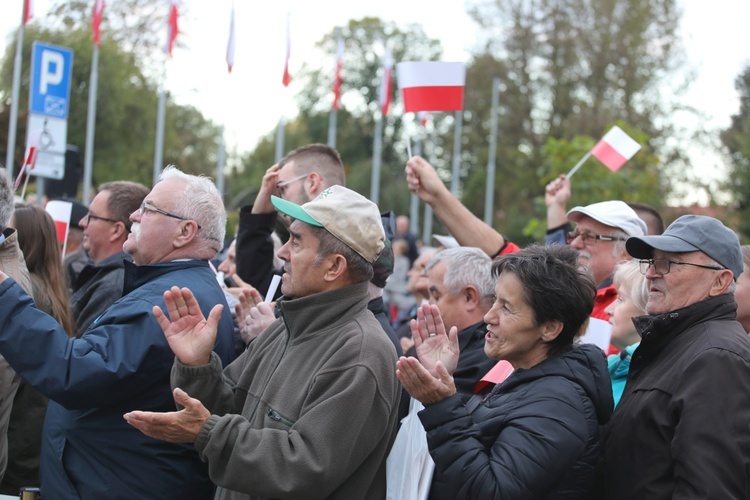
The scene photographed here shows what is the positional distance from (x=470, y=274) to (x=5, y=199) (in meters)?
2.17

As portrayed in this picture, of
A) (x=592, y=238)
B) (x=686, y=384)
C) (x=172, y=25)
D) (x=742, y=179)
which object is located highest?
(x=172, y=25)

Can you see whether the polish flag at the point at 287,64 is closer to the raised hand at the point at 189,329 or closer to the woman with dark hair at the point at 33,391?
the woman with dark hair at the point at 33,391

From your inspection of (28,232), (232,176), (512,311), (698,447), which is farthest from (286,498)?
(232,176)

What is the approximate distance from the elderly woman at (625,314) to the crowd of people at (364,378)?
16 mm

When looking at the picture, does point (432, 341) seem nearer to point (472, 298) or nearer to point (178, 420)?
point (178, 420)

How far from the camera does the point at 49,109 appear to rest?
9.60 m

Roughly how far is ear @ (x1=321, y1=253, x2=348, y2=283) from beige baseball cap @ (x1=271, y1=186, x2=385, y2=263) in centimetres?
6

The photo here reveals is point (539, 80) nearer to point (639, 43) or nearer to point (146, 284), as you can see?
point (639, 43)

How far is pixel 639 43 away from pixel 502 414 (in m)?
32.4

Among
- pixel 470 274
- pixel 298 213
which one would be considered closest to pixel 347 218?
pixel 298 213

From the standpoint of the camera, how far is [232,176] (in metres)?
54.9

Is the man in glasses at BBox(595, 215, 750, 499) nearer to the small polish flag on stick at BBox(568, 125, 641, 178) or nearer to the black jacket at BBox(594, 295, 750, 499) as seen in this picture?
the black jacket at BBox(594, 295, 750, 499)

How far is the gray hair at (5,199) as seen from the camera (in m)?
3.50

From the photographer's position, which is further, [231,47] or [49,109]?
[231,47]
